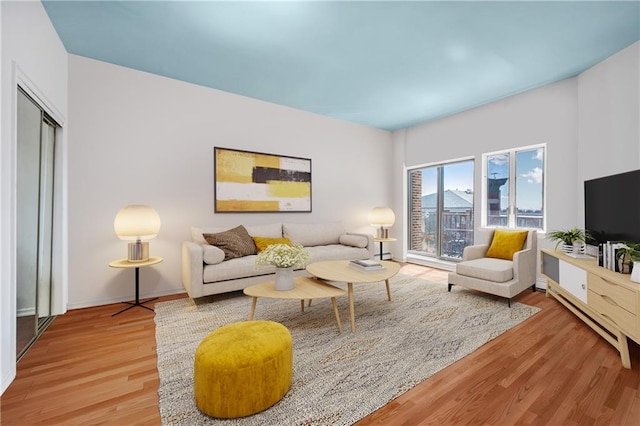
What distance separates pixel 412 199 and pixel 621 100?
10.9 ft

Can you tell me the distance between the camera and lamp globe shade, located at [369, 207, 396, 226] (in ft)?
16.9

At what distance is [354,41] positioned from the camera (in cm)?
266

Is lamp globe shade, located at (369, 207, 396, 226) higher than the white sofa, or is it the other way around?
lamp globe shade, located at (369, 207, 396, 226)

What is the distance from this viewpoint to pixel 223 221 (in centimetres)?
393

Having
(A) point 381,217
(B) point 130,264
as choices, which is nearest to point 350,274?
(B) point 130,264

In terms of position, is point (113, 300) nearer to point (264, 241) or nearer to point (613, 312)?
point (264, 241)

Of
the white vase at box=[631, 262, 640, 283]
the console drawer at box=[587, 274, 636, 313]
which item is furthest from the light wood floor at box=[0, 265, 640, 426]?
the white vase at box=[631, 262, 640, 283]

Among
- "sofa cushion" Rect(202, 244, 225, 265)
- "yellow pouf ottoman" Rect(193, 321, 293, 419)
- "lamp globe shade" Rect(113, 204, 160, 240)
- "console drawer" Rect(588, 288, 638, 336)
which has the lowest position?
"yellow pouf ottoman" Rect(193, 321, 293, 419)

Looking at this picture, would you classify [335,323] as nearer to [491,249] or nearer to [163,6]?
[491,249]

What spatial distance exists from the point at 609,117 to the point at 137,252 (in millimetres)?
5200

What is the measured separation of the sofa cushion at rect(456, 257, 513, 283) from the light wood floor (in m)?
0.70

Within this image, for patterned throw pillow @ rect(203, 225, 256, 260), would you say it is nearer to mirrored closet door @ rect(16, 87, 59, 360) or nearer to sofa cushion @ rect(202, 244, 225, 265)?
sofa cushion @ rect(202, 244, 225, 265)

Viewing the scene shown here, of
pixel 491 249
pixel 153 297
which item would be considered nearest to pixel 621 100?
pixel 491 249

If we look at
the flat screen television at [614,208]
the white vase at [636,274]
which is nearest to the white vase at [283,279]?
the white vase at [636,274]
